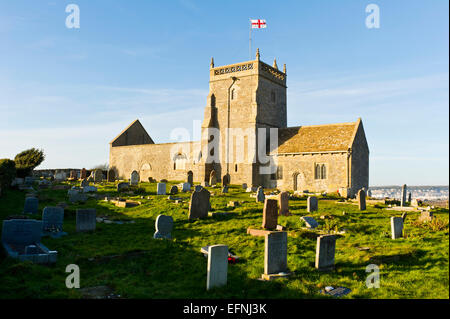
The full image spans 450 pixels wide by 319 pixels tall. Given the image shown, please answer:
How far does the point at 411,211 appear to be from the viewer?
19.9 m

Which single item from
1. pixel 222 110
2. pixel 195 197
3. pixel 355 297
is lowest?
pixel 355 297

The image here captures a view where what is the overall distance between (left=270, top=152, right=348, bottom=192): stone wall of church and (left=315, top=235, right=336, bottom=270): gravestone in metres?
21.9

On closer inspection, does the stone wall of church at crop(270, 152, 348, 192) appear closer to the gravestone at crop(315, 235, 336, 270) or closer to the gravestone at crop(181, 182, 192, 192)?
the gravestone at crop(181, 182, 192, 192)

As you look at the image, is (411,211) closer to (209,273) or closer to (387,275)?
(387,275)

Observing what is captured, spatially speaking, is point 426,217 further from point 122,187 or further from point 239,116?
point 239,116

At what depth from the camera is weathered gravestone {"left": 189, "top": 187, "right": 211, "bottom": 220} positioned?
54.5ft

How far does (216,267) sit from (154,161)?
1471 inches

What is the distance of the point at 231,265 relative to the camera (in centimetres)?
1039

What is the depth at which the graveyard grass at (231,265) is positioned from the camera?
325 inches

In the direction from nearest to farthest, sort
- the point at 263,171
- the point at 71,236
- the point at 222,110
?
the point at 71,236 → the point at 263,171 → the point at 222,110

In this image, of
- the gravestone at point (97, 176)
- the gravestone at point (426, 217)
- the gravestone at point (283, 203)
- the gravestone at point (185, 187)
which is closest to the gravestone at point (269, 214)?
the gravestone at point (283, 203)

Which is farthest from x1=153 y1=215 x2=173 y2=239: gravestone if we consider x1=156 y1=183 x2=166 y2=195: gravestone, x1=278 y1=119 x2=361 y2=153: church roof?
x1=278 y1=119 x2=361 y2=153: church roof

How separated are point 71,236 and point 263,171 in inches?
1013

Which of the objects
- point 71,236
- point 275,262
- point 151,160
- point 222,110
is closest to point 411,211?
point 275,262
